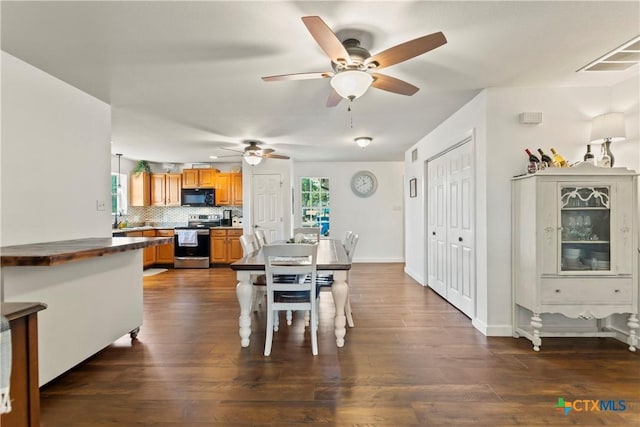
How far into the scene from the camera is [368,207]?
751 cm

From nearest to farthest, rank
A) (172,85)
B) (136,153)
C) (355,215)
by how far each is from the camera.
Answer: (172,85) < (136,153) < (355,215)

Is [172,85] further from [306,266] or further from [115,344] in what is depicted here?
[115,344]

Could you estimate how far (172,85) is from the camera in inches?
114

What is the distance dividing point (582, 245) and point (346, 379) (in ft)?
7.45

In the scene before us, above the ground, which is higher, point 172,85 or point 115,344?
point 172,85

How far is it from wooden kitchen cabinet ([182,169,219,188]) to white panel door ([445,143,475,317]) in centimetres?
492

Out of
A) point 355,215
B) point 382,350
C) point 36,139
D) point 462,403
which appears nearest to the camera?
point 462,403

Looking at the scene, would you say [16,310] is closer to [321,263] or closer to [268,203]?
[321,263]

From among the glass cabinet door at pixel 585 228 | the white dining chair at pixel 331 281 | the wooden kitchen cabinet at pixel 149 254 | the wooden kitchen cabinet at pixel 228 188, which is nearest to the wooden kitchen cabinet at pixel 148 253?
the wooden kitchen cabinet at pixel 149 254

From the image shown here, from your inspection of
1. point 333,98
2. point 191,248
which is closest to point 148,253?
point 191,248

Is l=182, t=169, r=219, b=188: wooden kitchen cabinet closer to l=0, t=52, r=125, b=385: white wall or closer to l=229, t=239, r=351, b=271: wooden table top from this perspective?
l=0, t=52, r=125, b=385: white wall

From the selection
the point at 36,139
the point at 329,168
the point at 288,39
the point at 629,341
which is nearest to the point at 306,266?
the point at 288,39

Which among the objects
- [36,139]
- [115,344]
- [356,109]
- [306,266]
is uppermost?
[356,109]

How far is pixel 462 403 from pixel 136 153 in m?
6.33
